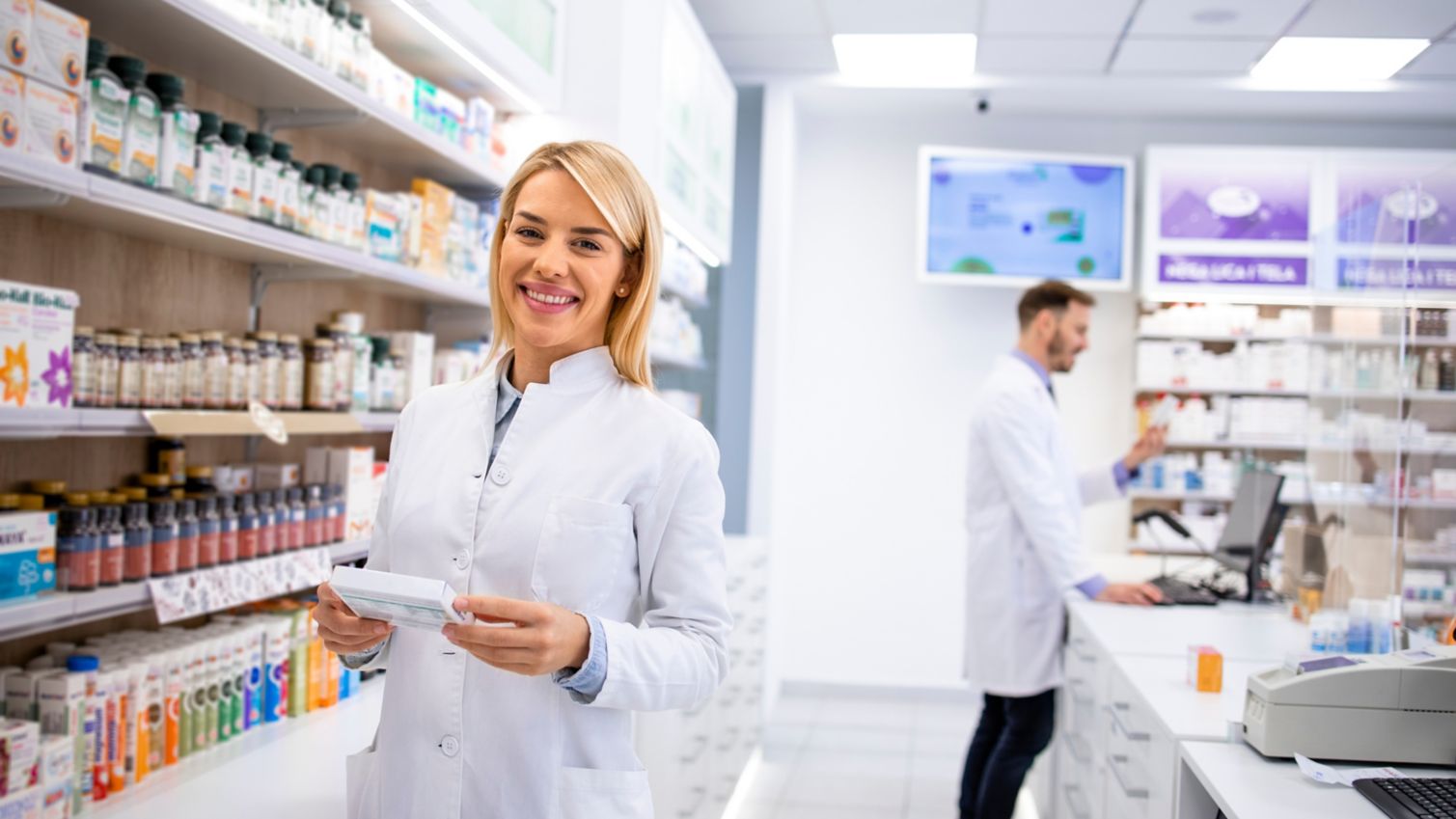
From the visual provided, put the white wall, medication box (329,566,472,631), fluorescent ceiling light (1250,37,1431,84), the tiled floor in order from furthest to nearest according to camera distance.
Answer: the white wall < fluorescent ceiling light (1250,37,1431,84) < the tiled floor < medication box (329,566,472,631)

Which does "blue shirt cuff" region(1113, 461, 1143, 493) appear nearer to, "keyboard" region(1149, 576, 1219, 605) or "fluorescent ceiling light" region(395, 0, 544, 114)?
"keyboard" region(1149, 576, 1219, 605)

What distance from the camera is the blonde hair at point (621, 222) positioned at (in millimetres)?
1509

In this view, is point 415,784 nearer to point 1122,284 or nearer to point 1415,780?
point 1415,780

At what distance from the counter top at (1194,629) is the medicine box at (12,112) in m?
2.53

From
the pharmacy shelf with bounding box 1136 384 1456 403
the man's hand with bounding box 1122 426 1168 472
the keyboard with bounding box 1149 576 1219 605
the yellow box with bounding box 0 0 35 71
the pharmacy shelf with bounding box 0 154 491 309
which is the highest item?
the yellow box with bounding box 0 0 35 71

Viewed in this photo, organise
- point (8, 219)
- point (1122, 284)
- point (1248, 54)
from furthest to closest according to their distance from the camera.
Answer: point (1122, 284)
point (1248, 54)
point (8, 219)

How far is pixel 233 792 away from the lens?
2.00 m

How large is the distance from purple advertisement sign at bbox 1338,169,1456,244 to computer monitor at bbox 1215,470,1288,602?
0.84 metres

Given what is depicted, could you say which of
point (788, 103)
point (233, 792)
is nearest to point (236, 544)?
point (233, 792)

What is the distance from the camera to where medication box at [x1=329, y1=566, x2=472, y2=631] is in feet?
4.06

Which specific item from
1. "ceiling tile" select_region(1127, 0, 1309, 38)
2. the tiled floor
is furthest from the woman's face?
"ceiling tile" select_region(1127, 0, 1309, 38)

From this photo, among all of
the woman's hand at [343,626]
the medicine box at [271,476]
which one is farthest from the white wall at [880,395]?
the woman's hand at [343,626]

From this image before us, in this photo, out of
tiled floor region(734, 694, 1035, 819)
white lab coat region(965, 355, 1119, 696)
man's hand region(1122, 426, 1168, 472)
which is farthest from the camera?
tiled floor region(734, 694, 1035, 819)

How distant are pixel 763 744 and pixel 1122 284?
299 cm
